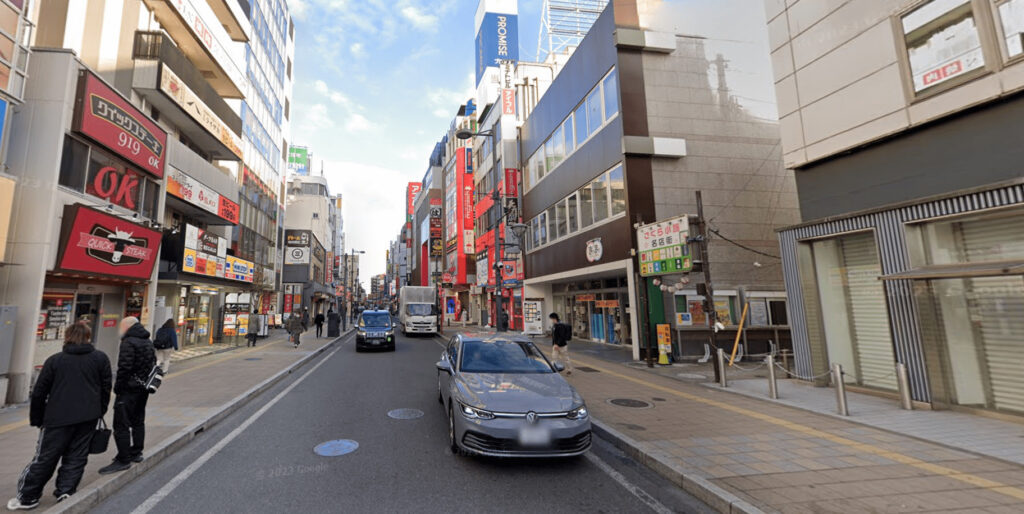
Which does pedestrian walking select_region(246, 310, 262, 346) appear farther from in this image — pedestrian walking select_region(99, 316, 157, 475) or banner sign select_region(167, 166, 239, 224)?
pedestrian walking select_region(99, 316, 157, 475)

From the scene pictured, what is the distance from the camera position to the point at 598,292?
Answer: 21469 millimetres

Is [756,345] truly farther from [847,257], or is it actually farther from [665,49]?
[665,49]

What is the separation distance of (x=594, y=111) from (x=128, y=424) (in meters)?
18.3

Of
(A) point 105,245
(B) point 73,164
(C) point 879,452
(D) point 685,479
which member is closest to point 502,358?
(D) point 685,479

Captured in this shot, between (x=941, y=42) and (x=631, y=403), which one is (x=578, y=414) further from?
(x=941, y=42)

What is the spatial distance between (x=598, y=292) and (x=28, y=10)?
2096 cm

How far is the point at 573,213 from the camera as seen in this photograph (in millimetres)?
21016

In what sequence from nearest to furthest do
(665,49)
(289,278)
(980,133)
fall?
(980,133)
(665,49)
(289,278)

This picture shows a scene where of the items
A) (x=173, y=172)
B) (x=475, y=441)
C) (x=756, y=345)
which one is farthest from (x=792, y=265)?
(x=173, y=172)

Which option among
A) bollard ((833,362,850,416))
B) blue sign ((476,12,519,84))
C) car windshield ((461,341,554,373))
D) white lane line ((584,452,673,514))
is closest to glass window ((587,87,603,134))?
bollard ((833,362,850,416))

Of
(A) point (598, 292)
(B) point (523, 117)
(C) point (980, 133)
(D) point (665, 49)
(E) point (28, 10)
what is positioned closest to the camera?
(C) point (980, 133)

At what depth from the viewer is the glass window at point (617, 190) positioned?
16.6 metres

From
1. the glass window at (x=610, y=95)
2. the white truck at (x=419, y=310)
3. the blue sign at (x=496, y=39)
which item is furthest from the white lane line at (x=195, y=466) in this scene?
the blue sign at (x=496, y=39)

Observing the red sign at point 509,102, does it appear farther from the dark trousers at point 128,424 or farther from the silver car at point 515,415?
the dark trousers at point 128,424
